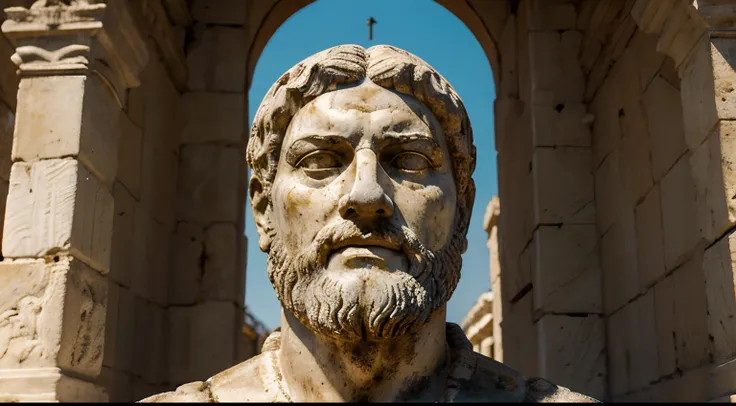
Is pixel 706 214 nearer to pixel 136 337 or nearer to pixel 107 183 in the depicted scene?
pixel 107 183

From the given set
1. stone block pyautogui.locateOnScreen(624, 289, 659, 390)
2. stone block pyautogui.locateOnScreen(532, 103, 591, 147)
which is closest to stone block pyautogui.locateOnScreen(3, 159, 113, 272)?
stone block pyautogui.locateOnScreen(624, 289, 659, 390)

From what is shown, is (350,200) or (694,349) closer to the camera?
(350,200)

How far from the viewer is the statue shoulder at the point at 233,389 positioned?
3.01 metres

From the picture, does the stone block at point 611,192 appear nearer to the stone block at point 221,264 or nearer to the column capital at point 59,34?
the stone block at point 221,264

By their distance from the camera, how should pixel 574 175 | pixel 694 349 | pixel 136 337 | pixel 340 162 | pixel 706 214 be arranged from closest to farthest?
pixel 340 162
pixel 706 214
pixel 694 349
pixel 136 337
pixel 574 175

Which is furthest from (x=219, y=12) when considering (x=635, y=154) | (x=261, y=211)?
(x=261, y=211)

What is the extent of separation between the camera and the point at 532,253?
7566mm

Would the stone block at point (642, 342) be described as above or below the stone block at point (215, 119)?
below

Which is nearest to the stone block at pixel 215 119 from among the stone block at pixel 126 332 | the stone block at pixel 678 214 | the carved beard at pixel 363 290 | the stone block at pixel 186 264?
the stone block at pixel 186 264

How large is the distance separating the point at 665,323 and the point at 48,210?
3.75 meters

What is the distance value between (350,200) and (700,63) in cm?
272

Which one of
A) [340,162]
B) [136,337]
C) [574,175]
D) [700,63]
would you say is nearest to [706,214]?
[700,63]

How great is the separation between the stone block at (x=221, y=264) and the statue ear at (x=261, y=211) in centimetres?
419

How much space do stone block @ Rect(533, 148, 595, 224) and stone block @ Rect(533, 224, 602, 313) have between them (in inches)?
3.7
